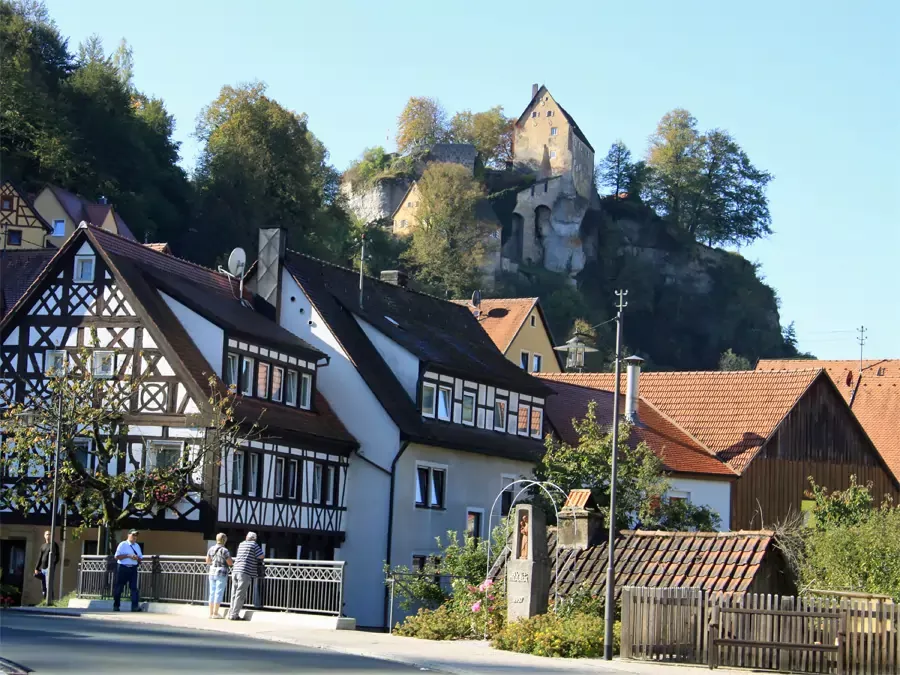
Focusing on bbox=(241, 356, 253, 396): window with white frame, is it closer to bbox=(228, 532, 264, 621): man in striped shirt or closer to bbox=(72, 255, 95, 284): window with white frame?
bbox=(72, 255, 95, 284): window with white frame

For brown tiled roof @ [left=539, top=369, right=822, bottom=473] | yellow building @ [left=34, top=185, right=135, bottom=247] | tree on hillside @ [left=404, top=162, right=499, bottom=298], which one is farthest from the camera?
tree on hillside @ [left=404, top=162, right=499, bottom=298]

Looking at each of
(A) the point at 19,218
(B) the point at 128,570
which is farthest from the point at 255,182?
(B) the point at 128,570

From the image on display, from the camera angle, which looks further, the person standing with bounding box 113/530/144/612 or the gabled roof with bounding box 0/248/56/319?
the gabled roof with bounding box 0/248/56/319

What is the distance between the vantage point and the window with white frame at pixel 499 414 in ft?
152

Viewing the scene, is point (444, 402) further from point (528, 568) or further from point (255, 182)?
point (255, 182)

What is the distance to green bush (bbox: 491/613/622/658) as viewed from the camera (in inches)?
926

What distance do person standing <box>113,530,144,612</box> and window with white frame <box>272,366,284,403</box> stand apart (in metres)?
11.3

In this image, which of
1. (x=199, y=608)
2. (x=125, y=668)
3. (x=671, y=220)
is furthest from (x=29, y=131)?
(x=671, y=220)

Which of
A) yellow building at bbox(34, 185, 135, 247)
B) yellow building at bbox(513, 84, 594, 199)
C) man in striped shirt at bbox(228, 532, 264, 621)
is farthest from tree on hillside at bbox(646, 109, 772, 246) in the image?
man in striped shirt at bbox(228, 532, 264, 621)

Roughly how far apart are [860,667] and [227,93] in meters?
78.7

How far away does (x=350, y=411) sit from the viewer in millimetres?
41750

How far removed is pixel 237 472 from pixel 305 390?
189 inches

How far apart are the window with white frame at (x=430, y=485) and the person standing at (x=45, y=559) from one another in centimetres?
1025

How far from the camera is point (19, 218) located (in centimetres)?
7312
